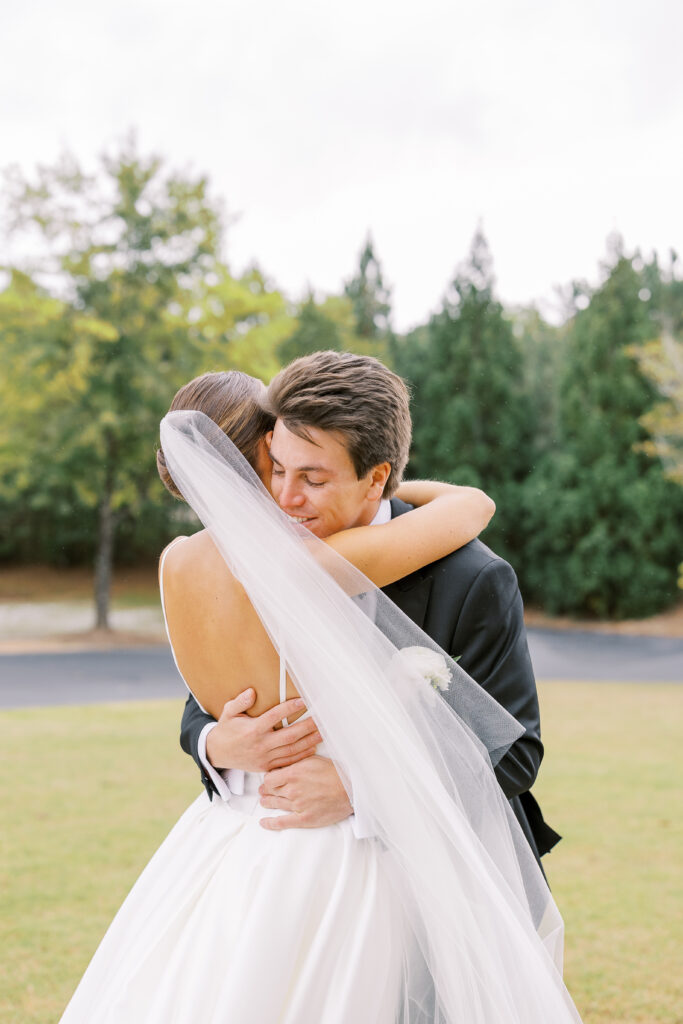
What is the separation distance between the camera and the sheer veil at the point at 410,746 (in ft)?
5.98

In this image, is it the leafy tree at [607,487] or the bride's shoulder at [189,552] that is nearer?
the bride's shoulder at [189,552]

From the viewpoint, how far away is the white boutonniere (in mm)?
1891

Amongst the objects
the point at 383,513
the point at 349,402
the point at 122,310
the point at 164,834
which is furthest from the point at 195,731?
the point at 122,310

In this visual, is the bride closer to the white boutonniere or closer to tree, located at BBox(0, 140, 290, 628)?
the white boutonniere

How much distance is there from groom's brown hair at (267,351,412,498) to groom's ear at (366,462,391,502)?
Answer: 2 cm

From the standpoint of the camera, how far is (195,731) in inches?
85.4

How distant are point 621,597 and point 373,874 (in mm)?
24775

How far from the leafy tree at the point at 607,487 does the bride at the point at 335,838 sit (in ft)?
78.6

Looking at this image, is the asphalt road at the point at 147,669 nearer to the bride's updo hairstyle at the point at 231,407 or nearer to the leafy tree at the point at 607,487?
the leafy tree at the point at 607,487

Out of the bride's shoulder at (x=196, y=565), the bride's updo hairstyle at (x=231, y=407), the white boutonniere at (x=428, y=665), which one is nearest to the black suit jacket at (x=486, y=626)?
the white boutonniere at (x=428, y=665)

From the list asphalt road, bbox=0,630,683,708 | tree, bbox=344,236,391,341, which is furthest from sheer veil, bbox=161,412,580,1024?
tree, bbox=344,236,391,341

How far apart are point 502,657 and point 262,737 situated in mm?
558

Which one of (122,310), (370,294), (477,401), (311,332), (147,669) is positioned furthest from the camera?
(370,294)

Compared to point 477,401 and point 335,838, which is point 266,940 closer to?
point 335,838
